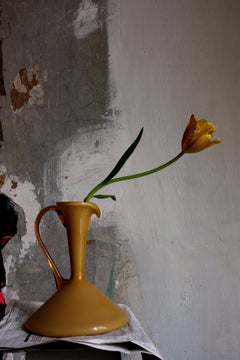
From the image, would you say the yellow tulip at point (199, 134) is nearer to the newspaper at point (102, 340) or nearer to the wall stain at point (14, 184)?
the newspaper at point (102, 340)

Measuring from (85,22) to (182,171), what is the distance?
50 cm

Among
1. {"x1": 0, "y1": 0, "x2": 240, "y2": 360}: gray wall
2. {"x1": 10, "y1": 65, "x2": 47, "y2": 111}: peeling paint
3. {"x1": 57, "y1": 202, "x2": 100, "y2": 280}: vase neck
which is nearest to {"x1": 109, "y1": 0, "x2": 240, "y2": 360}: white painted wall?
{"x1": 0, "y1": 0, "x2": 240, "y2": 360}: gray wall

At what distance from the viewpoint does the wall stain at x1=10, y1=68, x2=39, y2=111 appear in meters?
1.21

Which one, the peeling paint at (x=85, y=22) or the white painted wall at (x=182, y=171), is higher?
the peeling paint at (x=85, y=22)

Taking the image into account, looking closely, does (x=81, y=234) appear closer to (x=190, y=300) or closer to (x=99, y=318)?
(x=99, y=318)

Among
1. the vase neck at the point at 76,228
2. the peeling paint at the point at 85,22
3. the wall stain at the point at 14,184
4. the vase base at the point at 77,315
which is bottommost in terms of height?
the vase base at the point at 77,315

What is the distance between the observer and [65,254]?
3.84ft

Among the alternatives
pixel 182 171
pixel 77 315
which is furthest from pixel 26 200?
pixel 77 315

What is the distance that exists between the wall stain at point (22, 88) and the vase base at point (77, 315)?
62 centimetres

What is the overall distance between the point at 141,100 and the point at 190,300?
0.56 metres

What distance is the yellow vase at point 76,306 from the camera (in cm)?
68

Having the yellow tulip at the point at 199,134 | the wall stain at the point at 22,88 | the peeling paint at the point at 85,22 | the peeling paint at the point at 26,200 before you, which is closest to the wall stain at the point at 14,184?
the peeling paint at the point at 26,200

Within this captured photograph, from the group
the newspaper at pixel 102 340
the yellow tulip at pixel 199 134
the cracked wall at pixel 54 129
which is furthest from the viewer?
the cracked wall at pixel 54 129

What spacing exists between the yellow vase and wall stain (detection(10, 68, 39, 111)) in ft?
1.76
